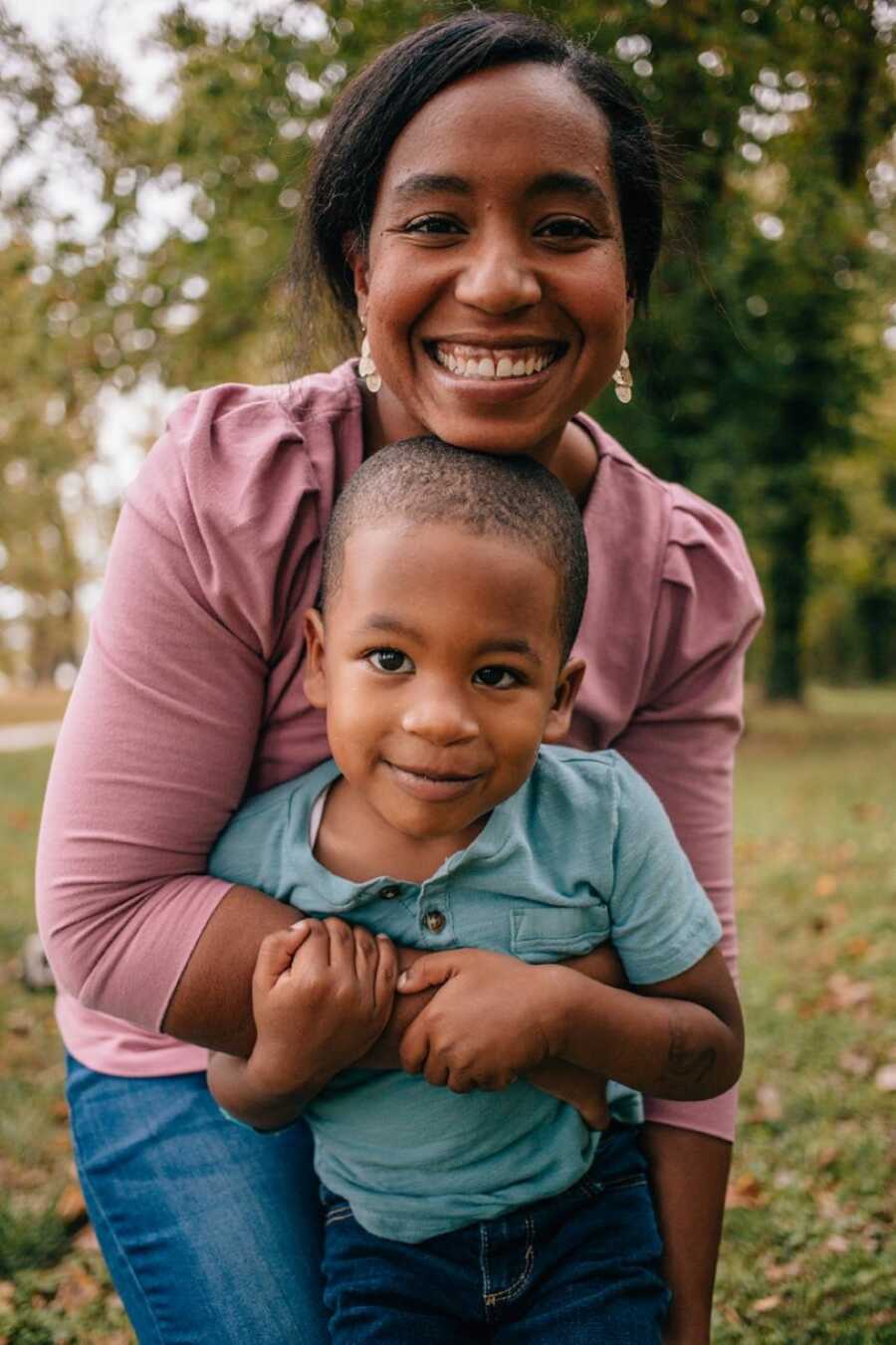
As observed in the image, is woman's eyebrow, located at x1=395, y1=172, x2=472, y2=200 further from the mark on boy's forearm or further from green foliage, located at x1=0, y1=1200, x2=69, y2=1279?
green foliage, located at x1=0, y1=1200, x2=69, y2=1279

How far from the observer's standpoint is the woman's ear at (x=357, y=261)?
7.13ft

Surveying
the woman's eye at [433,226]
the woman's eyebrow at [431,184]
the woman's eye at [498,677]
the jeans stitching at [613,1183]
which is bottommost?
the jeans stitching at [613,1183]

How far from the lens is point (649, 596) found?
2.35 meters

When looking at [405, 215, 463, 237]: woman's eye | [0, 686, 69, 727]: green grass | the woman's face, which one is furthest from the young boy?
[0, 686, 69, 727]: green grass

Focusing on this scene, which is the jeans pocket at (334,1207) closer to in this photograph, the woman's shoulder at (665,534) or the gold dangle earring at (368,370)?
the woman's shoulder at (665,534)

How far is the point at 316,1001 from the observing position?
5.93 feet

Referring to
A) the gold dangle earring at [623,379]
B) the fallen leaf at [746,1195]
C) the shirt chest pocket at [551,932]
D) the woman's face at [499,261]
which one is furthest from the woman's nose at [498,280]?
the fallen leaf at [746,1195]

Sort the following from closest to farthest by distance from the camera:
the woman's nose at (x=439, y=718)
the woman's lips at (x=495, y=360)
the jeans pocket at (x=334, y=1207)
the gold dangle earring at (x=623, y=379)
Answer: the woman's nose at (x=439, y=718)
the woman's lips at (x=495, y=360)
the jeans pocket at (x=334, y=1207)
the gold dangle earring at (x=623, y=379)

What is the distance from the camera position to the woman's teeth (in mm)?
1972

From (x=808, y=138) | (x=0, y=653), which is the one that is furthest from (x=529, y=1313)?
(x=0, y=653)

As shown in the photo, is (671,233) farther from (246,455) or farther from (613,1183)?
(613,1183)

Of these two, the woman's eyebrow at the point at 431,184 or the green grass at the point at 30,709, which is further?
the green grass at the point at 30,709

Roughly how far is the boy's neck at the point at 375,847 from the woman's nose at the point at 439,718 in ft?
0.80

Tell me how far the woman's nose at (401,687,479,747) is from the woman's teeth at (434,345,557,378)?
21.3 inches
